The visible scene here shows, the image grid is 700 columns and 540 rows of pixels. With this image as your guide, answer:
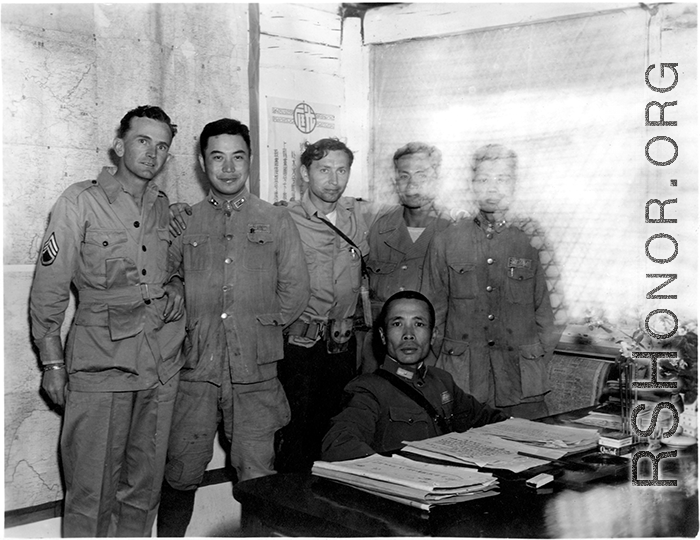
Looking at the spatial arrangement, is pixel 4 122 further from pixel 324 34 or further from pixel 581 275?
pixel 581 275

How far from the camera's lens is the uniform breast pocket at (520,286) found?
3707 mm

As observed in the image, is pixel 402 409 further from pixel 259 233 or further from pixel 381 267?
pixel 381 267

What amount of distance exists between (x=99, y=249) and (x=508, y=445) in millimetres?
1639

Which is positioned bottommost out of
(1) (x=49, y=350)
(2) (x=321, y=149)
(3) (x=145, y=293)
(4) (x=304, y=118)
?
(1) (x=49, y=350)

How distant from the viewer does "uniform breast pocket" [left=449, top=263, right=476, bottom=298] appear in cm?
369

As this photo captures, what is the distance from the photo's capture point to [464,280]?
370cm

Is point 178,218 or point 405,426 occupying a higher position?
point 178,218

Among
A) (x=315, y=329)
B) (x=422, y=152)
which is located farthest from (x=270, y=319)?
(x=422, y=152)

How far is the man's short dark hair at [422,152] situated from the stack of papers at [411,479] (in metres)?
2.55

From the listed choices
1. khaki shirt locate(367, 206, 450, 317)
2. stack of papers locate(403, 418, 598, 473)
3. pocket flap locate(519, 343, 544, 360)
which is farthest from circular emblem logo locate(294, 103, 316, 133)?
stack of papers locate(403, 418, 598, 473)

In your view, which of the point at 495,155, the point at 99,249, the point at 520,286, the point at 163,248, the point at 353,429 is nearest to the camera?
the point at 353,429

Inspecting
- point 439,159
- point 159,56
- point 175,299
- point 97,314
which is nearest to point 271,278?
point 175,299

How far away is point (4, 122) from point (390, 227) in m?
1.89

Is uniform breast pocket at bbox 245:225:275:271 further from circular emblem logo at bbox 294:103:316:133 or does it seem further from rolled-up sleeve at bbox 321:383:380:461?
circular emblem logo at bbox 294:103:316:133
